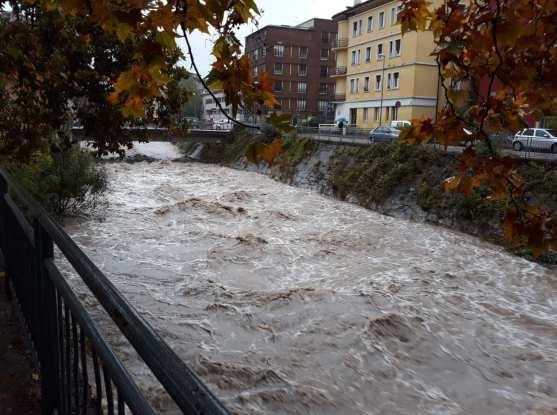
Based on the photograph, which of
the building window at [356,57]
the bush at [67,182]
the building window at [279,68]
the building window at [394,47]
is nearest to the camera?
the bush at [67,182]

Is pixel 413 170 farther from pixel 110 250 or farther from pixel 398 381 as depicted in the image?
pixel 398 381

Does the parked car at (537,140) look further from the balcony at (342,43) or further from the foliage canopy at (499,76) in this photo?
the balcony at (342,43)

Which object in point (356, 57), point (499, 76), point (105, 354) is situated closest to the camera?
point (105, 354)

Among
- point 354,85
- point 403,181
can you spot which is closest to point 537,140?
point 403,181

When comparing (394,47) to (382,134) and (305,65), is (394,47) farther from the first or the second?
(305,65)

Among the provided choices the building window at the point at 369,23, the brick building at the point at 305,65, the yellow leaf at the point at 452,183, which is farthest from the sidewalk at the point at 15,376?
the brick building at the point at 305,65

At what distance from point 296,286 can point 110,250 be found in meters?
5.53

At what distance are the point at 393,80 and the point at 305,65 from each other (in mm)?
28031

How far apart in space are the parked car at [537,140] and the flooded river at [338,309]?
650cm

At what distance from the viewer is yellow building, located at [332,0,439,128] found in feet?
129

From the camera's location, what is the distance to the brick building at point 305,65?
66438mm

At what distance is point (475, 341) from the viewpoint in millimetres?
9094

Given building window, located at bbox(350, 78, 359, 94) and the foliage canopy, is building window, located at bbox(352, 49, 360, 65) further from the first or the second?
the foliage canopy

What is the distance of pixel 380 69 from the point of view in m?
43.2
